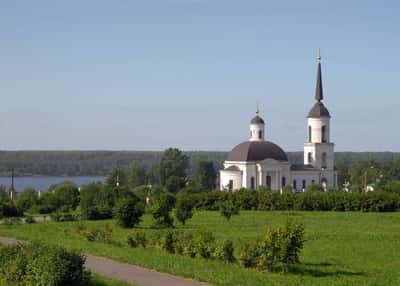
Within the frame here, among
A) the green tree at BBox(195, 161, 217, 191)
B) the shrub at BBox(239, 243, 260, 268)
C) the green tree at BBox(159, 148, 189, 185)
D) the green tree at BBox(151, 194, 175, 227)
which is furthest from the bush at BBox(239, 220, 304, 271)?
the green tree at BBox(159, 148, 189, 185)

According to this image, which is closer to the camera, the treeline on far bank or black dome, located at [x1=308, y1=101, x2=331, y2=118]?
black dome, located at [x1=308, y1=101, x2=331, y2=118]

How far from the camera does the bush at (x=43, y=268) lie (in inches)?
578

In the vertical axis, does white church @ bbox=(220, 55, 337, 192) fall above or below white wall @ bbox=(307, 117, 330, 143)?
below

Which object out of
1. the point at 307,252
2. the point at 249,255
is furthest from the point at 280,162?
the point at 249,255

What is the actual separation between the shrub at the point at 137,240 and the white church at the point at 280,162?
4455cm

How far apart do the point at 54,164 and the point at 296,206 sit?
144m

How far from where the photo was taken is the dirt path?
1599 centimetres

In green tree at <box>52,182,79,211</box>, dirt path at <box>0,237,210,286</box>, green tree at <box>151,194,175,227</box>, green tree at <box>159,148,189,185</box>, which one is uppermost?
green tree at <box>159,148,189,185</box>

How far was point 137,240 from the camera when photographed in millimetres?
22531

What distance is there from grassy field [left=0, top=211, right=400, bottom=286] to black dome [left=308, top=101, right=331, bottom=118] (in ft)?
116

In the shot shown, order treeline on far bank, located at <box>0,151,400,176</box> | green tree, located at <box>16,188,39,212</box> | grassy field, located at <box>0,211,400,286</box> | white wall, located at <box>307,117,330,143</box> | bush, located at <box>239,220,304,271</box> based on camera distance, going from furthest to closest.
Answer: treeline on far bank, located at <box>0,151,400,176</box> < white wall, located at <box>307,117,330,143</box> < green tree, located at <box>16,188,39,212</box> < bush, located at <box>239,220,304,271</box> < grassy field, located at <box>0,211,400,286</box>

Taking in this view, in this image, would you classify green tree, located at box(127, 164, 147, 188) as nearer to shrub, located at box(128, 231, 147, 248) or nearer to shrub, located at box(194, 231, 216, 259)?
shrub, located at box(128, 231, 147, 248)

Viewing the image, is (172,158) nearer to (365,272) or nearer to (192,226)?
(192,226)

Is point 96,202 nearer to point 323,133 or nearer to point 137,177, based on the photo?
point 323,133
